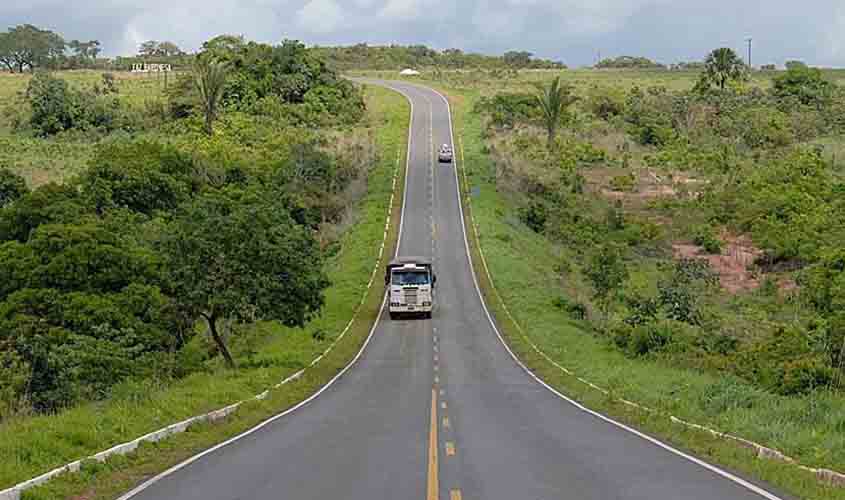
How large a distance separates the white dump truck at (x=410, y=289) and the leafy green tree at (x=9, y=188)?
26168mm

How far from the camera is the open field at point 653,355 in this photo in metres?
18.5

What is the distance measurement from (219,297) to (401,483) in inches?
722

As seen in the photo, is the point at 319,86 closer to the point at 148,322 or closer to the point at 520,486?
the point at 148,322

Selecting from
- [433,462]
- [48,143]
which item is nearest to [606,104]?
[48,143]

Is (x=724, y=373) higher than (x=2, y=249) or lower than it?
lower

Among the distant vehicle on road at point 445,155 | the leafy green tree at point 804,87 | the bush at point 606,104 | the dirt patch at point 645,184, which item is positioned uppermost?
the leafy green tree at point 804,87

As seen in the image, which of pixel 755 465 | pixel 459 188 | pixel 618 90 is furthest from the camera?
pixel 618 90

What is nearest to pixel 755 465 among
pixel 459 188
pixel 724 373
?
pixel 724 373

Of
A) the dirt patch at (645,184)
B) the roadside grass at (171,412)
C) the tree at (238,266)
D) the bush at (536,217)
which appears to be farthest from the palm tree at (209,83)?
the tree at (238,266)

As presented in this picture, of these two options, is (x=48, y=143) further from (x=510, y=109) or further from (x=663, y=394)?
(x=663, y=394)

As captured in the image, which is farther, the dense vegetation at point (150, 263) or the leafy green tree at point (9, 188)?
the leafy green tree at point (9, 188)

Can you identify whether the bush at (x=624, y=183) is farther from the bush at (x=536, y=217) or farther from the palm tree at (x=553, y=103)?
the palm tree at (x=553, y=103)

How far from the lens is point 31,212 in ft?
155

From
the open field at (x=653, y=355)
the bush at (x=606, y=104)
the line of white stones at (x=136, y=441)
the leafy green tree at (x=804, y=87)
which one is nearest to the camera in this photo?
the line of white stones at (x=136, y=441)
